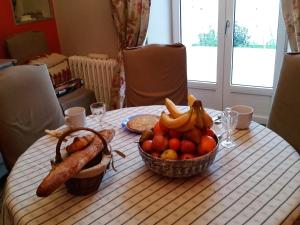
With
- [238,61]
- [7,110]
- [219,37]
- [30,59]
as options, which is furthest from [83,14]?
[7,110]

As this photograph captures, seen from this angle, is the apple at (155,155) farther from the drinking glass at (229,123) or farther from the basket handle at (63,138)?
the drinking glass at (229,123)

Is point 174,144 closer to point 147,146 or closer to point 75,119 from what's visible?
point 147,146

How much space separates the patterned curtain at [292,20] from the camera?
89.4 inches

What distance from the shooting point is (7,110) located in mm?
1598

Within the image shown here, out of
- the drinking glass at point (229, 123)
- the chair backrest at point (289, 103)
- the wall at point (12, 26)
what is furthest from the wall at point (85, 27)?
the drinking glass at point (229, 123)

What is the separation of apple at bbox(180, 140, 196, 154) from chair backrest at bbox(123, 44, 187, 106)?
1.03m

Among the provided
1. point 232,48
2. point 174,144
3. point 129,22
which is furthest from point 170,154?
point 232,48

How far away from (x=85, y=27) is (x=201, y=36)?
3.82 ft

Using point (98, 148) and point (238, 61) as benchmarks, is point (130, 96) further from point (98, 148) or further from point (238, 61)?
point (238, 61)

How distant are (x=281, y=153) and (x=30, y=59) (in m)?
2.44

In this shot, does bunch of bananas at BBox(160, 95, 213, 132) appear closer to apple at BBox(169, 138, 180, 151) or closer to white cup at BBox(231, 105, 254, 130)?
apple at BBox(169, 138, 180, 151)

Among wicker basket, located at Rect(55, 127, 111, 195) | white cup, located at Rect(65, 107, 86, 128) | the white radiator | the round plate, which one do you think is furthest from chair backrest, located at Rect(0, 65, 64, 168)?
the white radiator

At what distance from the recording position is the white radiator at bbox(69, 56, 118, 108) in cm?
309

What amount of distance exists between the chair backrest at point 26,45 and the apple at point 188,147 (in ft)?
7.52
